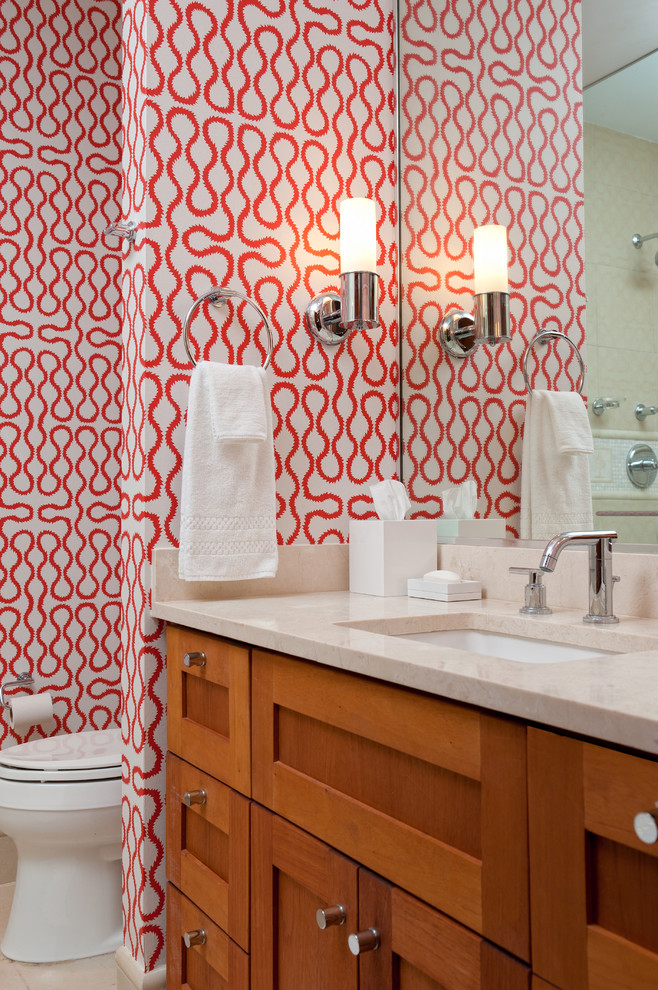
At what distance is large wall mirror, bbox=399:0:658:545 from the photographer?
1357mm

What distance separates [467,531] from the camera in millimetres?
1769

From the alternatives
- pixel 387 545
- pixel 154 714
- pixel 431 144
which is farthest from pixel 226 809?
pixel 431 144

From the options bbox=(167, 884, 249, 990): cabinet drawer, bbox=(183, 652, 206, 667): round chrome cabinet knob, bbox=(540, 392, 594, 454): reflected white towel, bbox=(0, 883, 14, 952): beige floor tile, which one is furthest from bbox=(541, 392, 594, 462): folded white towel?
bbox=(0, 883, 14, 952): beige floor tile

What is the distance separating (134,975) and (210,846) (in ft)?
1.48

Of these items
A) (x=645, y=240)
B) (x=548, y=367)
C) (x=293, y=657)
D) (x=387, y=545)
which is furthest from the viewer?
(x=387, y=545)

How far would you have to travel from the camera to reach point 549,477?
156 centimetres

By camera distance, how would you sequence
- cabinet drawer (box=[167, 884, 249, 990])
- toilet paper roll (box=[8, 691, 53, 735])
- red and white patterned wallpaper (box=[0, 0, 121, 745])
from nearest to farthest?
cabinet drawer (box=[167, 884, 249, 990]) < toilet paper roll (box=[8, 691, 53, 735]) < red and white patterned wallpaper (box=[0, 0, 121, 745])

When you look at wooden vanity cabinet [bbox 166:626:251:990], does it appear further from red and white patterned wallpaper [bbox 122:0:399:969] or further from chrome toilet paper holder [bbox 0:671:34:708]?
chrome toilet paper holder [bbox 0:671:34:708]

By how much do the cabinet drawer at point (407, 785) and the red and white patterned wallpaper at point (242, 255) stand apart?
538 mm

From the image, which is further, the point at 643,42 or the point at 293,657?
the point at 643,42

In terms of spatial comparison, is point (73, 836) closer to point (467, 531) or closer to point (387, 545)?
point (387, 545)

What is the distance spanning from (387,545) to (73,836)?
97 centimetres

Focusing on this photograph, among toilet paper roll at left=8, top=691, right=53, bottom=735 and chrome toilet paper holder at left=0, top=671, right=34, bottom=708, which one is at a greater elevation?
chrome toilet paper holder at left=0, top=671, right=34, bottom=708

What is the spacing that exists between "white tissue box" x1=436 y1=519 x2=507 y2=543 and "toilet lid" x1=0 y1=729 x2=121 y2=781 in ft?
2.92
